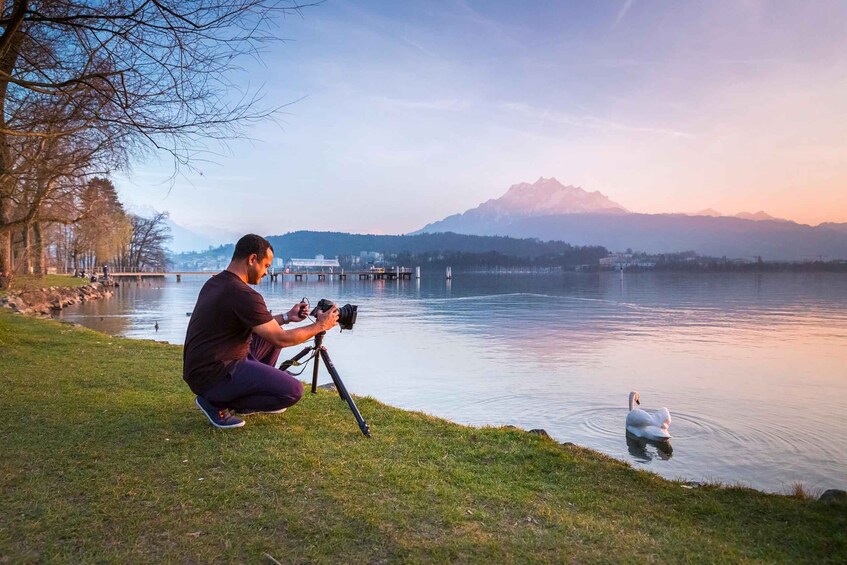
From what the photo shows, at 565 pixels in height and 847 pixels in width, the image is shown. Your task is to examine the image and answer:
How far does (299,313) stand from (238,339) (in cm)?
61

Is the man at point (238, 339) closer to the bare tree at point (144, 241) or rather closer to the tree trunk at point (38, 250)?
the tree trunk at point (38, 250)

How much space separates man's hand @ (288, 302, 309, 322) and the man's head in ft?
1.68

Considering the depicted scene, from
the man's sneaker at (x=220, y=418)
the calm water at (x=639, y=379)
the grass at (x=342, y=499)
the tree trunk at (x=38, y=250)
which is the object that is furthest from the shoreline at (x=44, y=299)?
the grass at (x=342, y=499)

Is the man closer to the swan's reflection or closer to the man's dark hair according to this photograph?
the man's dark hair

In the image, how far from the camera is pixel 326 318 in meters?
5.00

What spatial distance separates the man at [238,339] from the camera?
4848 millimetres

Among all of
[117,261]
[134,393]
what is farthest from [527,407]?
[117,261]

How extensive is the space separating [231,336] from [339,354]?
13.6 m

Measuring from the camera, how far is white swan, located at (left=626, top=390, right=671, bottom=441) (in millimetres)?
8887

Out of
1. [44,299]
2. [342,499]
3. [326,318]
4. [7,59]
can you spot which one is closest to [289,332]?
[326,318]

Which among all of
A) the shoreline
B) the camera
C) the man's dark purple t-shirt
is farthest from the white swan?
the shoreline

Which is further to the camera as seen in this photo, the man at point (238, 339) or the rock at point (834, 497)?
the rock at point (834, 497)

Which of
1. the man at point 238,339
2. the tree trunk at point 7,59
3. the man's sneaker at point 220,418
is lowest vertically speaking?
the man's sneaker at point 220,418

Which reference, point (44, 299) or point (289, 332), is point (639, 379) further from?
point (44, 299)
